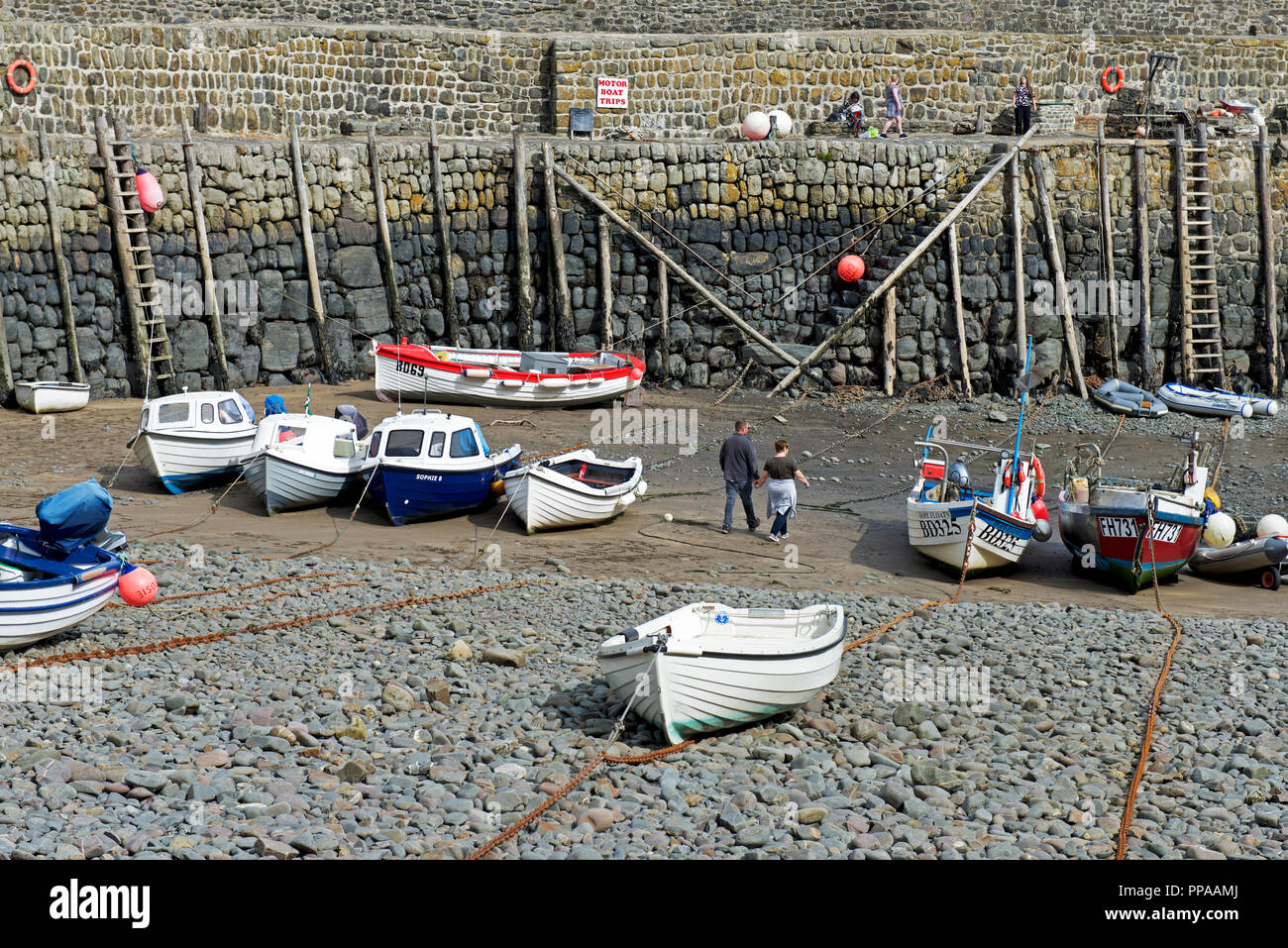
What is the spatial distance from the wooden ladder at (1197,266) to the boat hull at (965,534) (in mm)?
12137

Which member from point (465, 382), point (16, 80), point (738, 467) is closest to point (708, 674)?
point (738, 467)

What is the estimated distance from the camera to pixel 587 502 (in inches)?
603

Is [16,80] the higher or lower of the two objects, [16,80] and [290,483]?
the higher

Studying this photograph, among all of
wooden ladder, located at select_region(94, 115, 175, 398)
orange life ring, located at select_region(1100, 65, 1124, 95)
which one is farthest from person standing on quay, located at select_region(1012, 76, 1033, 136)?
wooden ladder, located at select_region(94, 115, 175, 398)

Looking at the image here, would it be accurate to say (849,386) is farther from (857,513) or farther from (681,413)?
(857,513)

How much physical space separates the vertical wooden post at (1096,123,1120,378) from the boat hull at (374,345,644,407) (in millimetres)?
9271

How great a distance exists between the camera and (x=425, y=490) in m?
15.4

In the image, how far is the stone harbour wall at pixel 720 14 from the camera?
25828 mm

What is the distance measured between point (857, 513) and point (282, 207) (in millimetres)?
10676

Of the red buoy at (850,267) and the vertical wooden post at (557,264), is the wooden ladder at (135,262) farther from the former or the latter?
the red buoy at (850,267)

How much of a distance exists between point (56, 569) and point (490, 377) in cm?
1085

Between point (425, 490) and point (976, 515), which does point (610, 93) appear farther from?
point (976, 515)

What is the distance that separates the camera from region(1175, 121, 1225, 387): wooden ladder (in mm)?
24844
